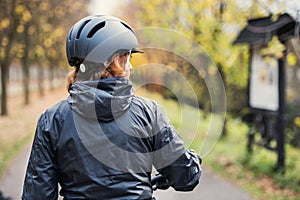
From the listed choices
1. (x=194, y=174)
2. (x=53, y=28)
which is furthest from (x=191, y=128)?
(x=53, y=28)

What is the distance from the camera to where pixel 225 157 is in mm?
10492

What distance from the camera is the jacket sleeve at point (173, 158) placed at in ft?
6.44

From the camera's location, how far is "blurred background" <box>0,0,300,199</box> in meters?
7.02

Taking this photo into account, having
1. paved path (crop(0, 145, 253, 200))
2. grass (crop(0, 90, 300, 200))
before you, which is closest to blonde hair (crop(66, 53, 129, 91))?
grass (crop(0, 90, 300, 200))

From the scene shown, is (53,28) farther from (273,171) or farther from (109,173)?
(109,173)

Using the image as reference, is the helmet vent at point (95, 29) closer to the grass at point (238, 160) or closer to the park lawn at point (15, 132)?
the grass at point (238, 160)

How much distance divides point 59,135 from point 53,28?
17363 millimetres

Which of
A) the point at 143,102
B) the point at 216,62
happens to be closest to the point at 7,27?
the point at 216,62

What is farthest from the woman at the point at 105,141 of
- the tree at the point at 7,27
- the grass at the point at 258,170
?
the tree at the point at 7,27

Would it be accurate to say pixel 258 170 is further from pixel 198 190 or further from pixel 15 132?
pixel 15 132

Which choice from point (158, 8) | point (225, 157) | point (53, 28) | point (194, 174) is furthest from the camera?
point (53, 28)

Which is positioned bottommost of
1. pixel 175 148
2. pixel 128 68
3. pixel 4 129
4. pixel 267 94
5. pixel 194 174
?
pixel 4 129

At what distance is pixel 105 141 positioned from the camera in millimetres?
1895

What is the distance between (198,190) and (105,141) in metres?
5.80
